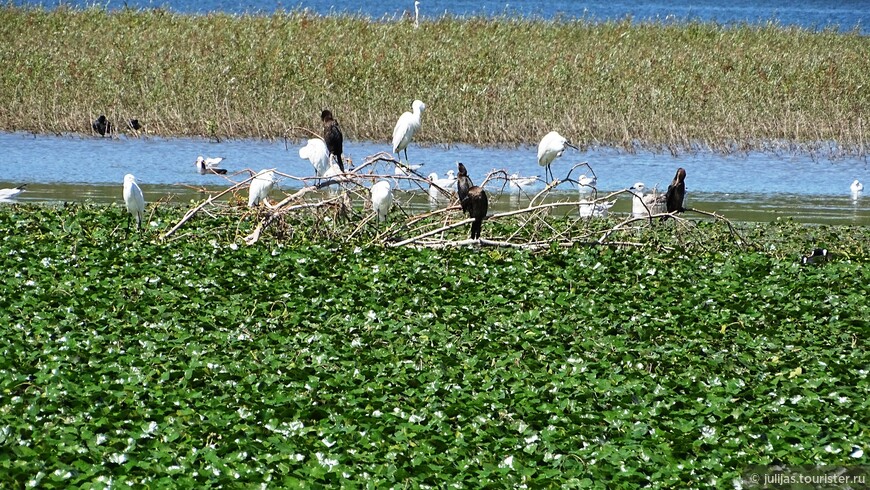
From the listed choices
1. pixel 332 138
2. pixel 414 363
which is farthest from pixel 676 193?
pixel 414 363

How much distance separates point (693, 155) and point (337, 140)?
7662 millimetres

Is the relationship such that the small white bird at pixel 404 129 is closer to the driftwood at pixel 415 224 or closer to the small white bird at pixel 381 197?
the driftwood at pixel 415 224

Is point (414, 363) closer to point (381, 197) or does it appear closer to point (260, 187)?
point (381, 197)

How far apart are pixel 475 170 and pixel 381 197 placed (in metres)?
6.02

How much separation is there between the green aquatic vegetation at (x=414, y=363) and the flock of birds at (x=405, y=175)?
40cm

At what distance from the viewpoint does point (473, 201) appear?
9.26 metres

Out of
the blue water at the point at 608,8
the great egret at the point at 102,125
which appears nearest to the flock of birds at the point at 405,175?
the great egret at the point at 102,125

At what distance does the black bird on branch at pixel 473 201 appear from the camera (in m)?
9.23

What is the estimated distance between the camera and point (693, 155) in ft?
57.7

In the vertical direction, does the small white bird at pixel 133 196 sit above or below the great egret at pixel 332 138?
below

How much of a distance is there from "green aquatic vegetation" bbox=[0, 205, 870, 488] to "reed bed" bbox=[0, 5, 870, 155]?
27.5 ft

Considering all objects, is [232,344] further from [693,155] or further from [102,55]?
[102,55]

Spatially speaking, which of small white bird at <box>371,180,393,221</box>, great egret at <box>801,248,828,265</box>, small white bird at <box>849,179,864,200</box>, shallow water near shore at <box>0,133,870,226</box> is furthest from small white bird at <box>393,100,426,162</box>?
small white bird at <box>849,179,864,200</box>

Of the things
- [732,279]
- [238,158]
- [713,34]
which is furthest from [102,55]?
[732,279]
